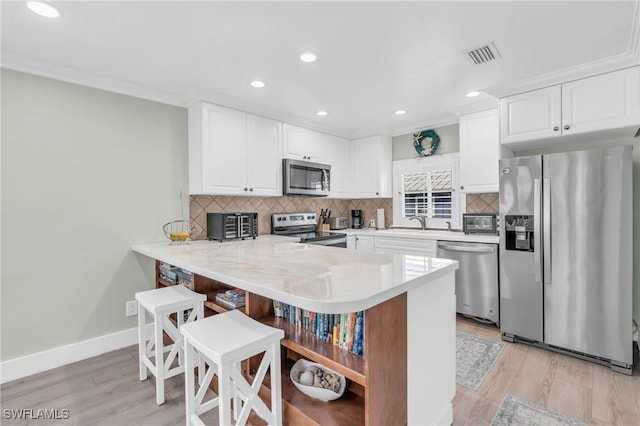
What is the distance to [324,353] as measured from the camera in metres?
1.35

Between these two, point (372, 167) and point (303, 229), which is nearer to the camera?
point (303, 229)

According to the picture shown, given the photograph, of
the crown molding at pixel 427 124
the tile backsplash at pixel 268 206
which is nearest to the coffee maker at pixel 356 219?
the tile backsplash at pixel 268 206

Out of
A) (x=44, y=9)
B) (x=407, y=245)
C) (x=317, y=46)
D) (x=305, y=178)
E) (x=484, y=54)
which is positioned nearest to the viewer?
(x=44, y=9)

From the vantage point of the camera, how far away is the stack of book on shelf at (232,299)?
6.16ft

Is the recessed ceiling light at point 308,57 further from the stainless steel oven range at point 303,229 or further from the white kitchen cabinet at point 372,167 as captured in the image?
Result: the white kitchen cabinet at point 372,167

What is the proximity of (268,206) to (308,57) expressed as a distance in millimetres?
2071

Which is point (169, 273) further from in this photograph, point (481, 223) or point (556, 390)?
point (481, 223)

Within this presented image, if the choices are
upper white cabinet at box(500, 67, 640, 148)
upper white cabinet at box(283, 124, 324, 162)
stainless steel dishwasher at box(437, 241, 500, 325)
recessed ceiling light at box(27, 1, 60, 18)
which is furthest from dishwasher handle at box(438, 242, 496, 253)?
recessed ceiling light at box(27, 1, 60, 18)

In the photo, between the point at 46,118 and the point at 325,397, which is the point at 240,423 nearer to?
the point at 325,397

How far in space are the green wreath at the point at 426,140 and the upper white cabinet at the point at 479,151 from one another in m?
0.55

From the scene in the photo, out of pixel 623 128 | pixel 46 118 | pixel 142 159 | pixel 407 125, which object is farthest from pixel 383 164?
pixel 46 118

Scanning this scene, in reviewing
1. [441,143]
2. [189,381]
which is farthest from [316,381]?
[441,143]

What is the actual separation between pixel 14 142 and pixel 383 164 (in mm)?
3888

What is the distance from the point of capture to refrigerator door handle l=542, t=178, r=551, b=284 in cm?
251
